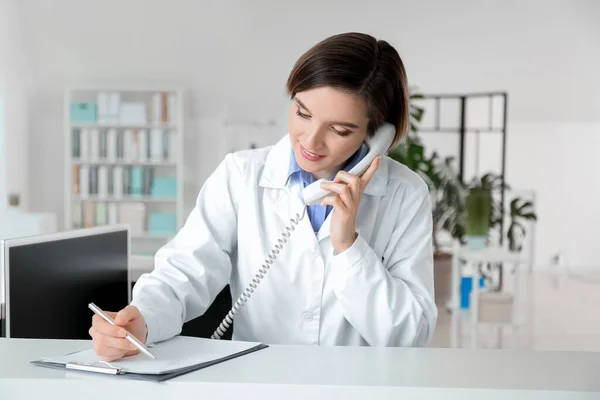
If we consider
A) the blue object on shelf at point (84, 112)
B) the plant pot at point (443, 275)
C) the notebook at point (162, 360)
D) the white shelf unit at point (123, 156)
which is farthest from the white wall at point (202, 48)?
the notebook at point (162, 360)

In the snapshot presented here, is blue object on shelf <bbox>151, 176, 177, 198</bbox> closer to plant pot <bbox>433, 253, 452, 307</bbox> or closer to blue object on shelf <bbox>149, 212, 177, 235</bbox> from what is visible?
blue object on shelf <bbox>149, 212, 177, 235</bbox>

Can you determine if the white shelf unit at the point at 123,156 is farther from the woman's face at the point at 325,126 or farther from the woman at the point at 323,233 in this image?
the woman's face at the point at 325,126

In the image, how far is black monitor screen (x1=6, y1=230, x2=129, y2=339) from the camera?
148cm

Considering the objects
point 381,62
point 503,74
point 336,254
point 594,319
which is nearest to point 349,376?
point 336,254

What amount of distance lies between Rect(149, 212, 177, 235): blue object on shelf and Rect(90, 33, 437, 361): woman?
5761mm

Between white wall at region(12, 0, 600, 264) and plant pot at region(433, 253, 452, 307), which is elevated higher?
white wall at region(12, 0, 600, 264)

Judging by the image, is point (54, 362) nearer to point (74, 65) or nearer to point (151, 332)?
point (151, 332)

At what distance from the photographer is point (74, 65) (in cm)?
772

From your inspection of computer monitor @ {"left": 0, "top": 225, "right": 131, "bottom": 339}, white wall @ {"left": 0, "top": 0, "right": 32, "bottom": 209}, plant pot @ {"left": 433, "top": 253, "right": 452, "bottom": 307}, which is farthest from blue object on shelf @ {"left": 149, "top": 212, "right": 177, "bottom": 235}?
computer monitor @ {"left": 0, "top": 225, "right": 131, "bottom": 339}

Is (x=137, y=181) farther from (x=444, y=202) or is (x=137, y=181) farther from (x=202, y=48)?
(x=444, y=202)

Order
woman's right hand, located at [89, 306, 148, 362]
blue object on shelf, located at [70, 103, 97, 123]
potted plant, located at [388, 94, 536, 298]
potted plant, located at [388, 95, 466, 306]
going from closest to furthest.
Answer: woman's right hand, located at [89, 306, 148, 362] < potted plant, located at [388, 94, 536, 298] < potted plant, located at [388, 95, 466, 306] < blue object on shelf, located at [70, 103, 97, 123]

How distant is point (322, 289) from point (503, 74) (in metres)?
7.47

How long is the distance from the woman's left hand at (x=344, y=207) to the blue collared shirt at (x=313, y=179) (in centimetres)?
16

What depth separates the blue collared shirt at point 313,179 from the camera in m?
1.58
